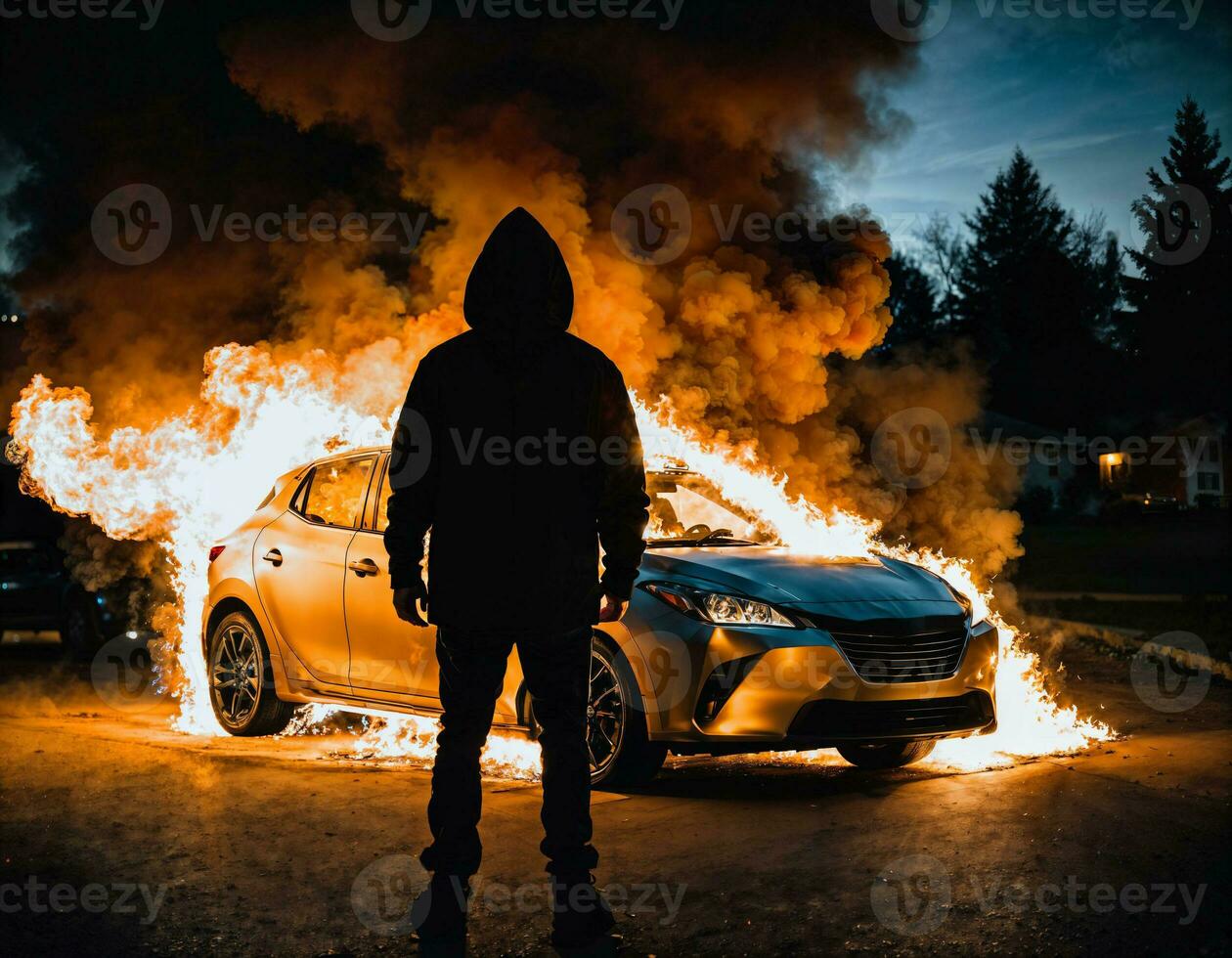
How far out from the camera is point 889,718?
6301mm

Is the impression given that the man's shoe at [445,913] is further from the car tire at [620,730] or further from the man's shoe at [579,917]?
the car tire at [620,730]

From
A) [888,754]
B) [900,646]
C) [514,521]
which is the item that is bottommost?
[888,754]

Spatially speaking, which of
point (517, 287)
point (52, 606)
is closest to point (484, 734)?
point (517, 287)

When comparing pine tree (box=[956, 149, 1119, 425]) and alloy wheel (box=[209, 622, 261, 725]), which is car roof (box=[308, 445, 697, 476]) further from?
pine tree (box=[956, 149, 1119, 425])

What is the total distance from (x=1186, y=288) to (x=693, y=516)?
47071mm

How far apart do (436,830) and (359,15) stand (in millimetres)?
10990

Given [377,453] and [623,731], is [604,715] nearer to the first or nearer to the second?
[623,731]

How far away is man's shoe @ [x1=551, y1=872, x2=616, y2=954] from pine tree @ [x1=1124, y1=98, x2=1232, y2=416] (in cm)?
3930

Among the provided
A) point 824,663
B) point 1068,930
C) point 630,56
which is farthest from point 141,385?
point 1068,930

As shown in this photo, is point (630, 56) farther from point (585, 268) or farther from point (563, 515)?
point (563, 515)

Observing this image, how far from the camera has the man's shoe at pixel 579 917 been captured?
13.4ft

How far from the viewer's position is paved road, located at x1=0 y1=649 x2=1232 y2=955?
4.34 metres

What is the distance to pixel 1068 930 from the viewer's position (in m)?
4.30

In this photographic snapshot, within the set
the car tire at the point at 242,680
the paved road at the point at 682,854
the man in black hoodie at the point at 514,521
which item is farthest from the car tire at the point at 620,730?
the car tire at the point at 242,680
